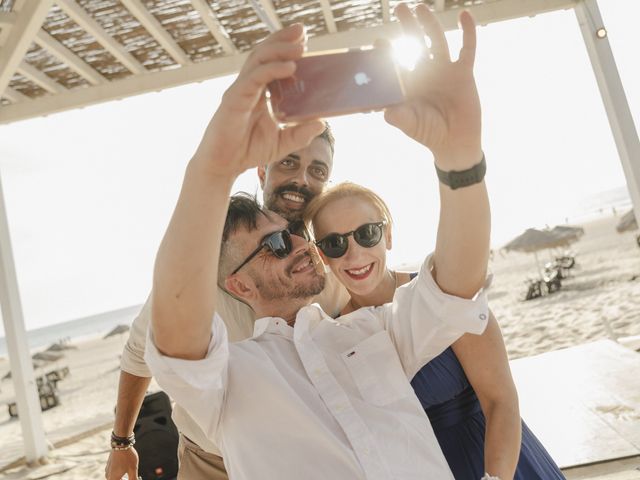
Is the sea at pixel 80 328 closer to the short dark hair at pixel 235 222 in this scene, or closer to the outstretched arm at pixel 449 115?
the short dark hair at pixel 235 222

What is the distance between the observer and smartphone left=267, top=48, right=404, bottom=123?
899 millimetres

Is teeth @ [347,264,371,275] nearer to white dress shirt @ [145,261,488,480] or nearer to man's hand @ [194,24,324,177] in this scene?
white dress shirt @ [145,261,488,480]

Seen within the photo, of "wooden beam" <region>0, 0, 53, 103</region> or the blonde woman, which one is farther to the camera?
"wooden beam" <region>0, 0, 53, 103</region>

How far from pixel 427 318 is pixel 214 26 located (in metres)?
3.61

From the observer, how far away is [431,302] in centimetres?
118

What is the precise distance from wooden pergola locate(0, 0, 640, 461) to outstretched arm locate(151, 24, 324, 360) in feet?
10.5

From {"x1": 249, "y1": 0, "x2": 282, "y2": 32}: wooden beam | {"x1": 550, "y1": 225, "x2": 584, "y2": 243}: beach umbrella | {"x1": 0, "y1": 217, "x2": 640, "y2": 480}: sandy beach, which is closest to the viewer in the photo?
{"x1": 249, "y1": 0, "x2": 282, "y2": 32}: wooden beam

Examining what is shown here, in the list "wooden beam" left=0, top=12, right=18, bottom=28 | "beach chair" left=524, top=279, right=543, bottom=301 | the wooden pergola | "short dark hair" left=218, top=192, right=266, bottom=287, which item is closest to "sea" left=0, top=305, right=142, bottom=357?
"beach chair" left=524, top=279, right=543, bottom=301

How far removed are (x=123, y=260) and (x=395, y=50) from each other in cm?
6205

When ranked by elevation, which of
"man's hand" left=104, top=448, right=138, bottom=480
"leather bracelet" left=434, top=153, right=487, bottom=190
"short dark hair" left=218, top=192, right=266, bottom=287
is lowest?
"man's hand" left=104, top=448, right=138, bottom=480

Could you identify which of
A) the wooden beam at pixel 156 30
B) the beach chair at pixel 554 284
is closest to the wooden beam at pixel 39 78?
the wooden beam at pixel 156 30

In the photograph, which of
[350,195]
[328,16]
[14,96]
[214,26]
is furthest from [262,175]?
[14,96]

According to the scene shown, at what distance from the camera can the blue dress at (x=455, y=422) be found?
1.59 metres

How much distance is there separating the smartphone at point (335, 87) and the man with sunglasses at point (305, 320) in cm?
3
